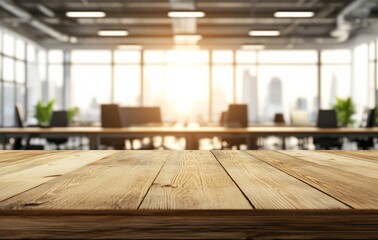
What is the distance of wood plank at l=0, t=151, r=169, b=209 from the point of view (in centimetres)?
74

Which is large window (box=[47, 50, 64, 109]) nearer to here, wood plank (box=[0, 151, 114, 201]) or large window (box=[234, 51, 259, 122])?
large window (box=[234, 51, 259, 122])

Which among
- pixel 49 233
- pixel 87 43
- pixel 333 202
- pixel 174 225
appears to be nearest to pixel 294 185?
pixel 333 202

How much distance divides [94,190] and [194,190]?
0.19 meters

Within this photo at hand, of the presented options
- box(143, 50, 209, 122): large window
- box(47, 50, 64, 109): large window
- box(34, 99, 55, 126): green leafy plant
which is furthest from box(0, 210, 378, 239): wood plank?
box(47, 50, 64, 109): large window

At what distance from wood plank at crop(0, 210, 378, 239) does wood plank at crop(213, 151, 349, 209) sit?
1.4 inches

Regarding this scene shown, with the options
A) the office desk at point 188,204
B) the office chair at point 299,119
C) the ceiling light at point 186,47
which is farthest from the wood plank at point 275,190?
the ceiling light at point 186,47

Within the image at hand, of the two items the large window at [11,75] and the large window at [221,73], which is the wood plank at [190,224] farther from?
the large window at [221,73]

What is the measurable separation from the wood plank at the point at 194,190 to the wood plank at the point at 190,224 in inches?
1.4

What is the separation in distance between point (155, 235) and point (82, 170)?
59 cm

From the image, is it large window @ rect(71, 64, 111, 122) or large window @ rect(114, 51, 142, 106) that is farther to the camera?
large window @ rect(71, 64, 111, 122)

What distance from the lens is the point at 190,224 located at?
67 centimetres

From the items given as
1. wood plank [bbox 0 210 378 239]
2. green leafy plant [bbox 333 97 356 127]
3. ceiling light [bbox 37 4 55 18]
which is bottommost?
wood plank [bbox 0 210 378 239]

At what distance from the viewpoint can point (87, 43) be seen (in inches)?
587

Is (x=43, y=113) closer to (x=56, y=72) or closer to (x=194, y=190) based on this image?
(x=56, y=72)
